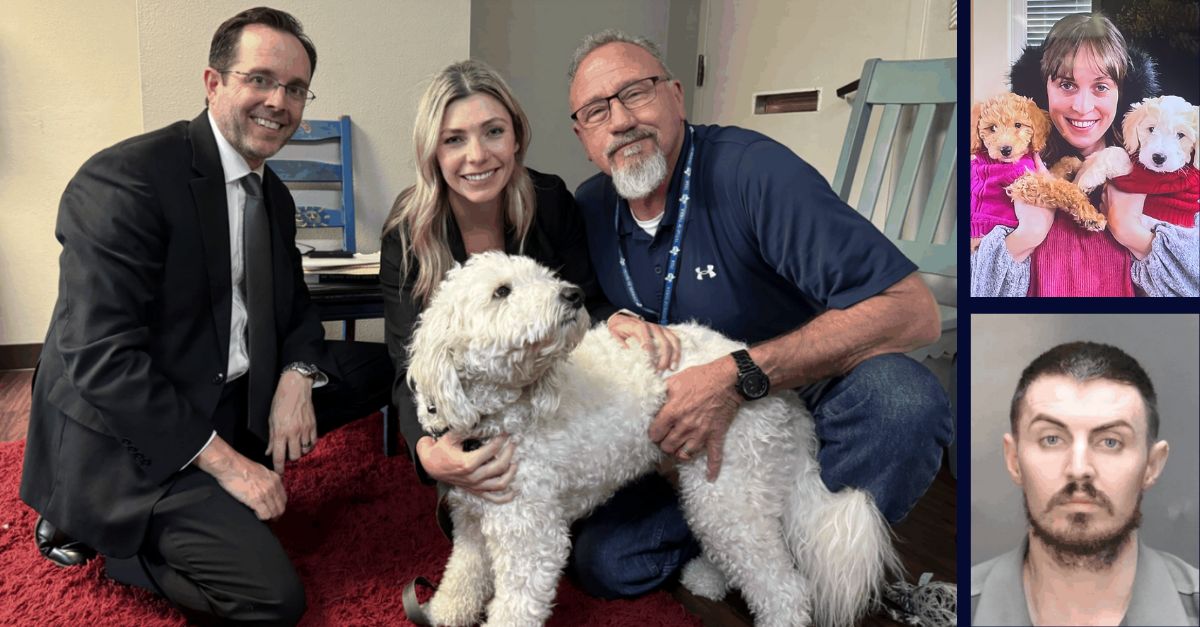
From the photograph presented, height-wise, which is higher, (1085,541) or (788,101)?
(788,101)

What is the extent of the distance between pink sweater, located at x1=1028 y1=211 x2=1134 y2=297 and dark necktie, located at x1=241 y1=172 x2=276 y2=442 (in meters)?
1.46

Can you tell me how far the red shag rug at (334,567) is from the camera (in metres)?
1.52

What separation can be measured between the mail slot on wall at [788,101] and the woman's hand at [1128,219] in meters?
2.20

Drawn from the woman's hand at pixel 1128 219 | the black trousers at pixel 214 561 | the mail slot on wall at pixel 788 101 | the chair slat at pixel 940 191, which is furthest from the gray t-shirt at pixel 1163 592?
the mail slot on wall at pixel 788 101

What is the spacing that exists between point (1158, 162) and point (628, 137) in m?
0.98

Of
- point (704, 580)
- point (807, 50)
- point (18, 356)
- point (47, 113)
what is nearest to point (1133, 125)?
point (704, 580)

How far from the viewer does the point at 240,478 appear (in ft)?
4.85

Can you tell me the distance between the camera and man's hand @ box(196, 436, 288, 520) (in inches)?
57.4

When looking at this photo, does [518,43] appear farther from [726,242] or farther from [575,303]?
[575,303]

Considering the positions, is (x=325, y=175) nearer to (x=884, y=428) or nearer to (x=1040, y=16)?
(x=884, y=428)

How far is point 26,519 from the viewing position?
1.87 metres

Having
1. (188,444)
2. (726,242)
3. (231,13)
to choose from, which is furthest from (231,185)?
(231,13)

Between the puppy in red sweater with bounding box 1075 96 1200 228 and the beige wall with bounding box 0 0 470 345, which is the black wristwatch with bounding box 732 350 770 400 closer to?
the puppy in red sweater with bounding box 1075 96 1200 228

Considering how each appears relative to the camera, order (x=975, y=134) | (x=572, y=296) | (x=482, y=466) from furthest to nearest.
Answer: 1. (x=482, y=466)
2. (x=572, y=296)
3. (x=975, y=134)
